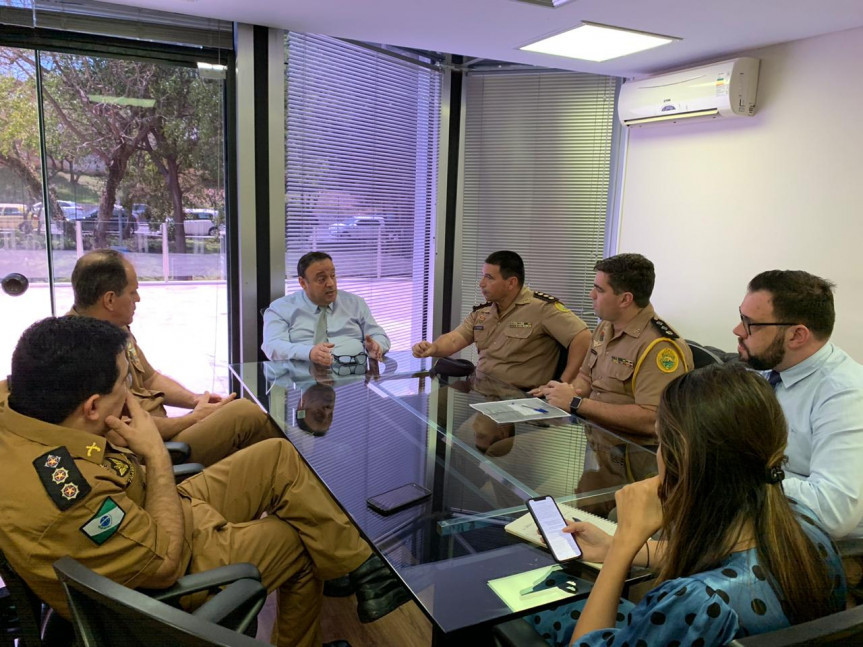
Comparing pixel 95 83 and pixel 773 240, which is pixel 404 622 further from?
pixel 95 83

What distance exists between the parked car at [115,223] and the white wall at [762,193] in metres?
3.04

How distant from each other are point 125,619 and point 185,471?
103cm

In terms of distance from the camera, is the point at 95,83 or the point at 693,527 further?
the point at 95,83

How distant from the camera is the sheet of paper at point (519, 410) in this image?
7.69ft

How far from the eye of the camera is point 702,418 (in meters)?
1.04

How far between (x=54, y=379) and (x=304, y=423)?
38.2 inches

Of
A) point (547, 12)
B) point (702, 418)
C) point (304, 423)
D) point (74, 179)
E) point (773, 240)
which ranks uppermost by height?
point (547, 12)

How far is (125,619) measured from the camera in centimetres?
94

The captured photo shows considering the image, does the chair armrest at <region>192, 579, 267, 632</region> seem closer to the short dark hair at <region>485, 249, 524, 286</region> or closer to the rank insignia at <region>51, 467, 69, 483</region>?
the rank insignia at <region>51, 467, 69, 483</region>

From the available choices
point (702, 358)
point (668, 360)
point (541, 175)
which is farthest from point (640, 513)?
point (541, 175)

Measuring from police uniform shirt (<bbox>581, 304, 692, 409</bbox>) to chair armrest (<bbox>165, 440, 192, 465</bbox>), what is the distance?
1.66 m

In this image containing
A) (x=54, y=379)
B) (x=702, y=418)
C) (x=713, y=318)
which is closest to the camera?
(x=702, y=418)

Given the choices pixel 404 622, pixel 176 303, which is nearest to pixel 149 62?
pixel 176 303

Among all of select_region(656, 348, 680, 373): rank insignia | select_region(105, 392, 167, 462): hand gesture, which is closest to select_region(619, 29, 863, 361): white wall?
select_region(656, 348, 680, 373): rank insignia
